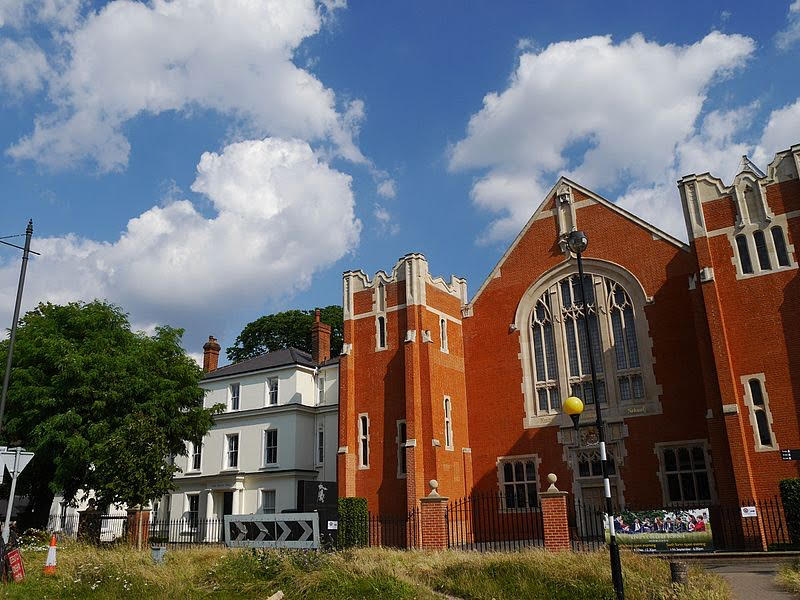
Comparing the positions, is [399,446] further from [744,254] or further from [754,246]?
[754,246]

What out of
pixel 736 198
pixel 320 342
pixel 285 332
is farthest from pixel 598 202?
pixel 285 332

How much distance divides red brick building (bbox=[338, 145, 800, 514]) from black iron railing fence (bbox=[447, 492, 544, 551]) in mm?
402

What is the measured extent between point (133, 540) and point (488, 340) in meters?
17.1

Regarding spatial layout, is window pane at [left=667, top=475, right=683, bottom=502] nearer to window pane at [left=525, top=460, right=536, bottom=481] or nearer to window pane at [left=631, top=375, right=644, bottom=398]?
window pane at [left=631, top=375, right=644, bottom=398]

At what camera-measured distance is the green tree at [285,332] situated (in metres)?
59.1

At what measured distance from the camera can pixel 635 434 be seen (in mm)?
27281

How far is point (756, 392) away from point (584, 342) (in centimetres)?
727

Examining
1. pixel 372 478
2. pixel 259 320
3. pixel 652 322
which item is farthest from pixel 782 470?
pixel 259 320

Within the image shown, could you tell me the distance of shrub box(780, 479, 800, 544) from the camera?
68.1ft

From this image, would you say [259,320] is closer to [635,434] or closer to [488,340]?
[488,340]

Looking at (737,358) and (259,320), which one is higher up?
(259,320)

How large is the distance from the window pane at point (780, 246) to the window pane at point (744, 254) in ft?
3.12

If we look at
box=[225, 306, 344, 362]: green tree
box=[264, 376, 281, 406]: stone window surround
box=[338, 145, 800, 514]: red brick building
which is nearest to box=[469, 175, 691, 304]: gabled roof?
box=[338, 145, 800, 514]: red brick building

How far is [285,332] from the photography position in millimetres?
59750
